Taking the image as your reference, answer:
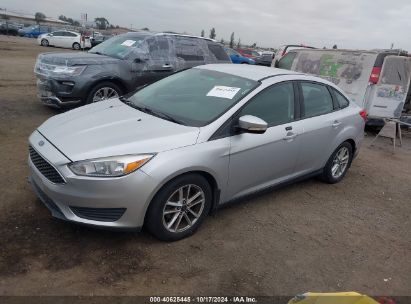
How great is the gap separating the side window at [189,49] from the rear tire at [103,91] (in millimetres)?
1675

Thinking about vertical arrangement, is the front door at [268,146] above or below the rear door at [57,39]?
above

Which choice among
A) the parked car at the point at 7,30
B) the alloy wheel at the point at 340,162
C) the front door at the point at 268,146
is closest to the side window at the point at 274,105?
the front door at the point at 268,146

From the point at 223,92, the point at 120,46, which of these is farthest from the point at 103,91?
the point at 223,92

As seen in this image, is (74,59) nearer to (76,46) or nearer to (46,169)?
(46,169)

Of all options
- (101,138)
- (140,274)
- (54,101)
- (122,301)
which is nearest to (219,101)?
(101,138)

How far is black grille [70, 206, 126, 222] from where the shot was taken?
10.4 ft

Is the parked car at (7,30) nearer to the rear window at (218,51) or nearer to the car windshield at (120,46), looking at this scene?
the car windshield at (120,46)

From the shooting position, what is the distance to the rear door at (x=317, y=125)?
4609 mm

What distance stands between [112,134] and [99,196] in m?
0.62

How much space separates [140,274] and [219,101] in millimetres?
1854

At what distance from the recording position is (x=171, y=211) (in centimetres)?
346

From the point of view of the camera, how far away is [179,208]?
11.5 ft

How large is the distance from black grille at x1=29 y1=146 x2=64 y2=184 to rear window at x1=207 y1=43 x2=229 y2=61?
619 cm

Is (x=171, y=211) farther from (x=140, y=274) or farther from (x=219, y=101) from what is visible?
(x=219, y=101)
